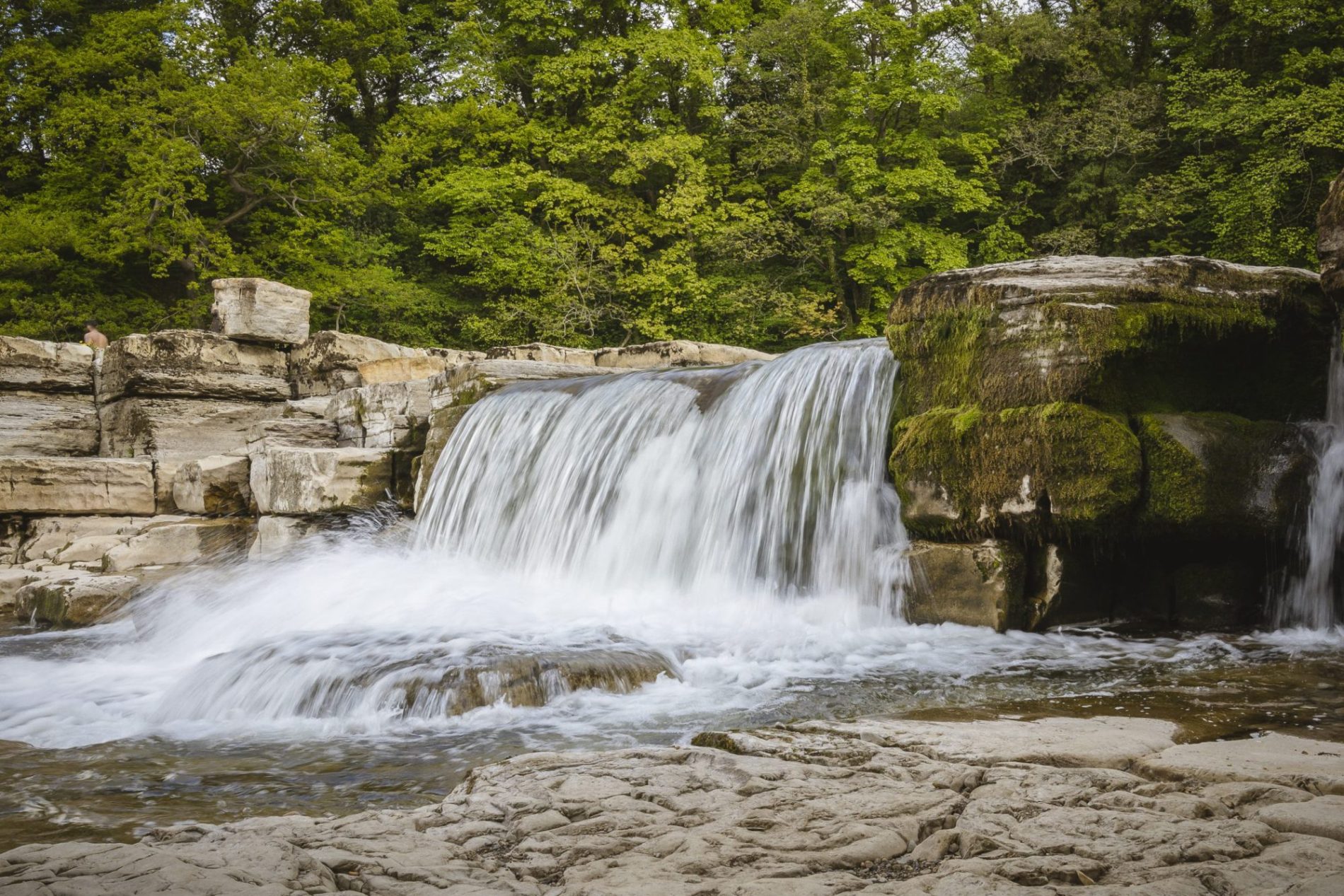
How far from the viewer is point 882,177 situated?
61.5 ft

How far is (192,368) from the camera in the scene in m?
11.8

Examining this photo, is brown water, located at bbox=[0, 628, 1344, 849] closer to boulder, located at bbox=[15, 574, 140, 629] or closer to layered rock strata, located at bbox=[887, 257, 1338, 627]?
layered rock strata, located at bbox=[887, 257, 1338, 627]

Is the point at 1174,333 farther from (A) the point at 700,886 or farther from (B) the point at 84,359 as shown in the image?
(B) the point at 84,359

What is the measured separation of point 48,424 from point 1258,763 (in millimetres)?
13455

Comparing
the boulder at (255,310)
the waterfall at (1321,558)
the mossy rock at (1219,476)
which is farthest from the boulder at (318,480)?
the waterfall at (1321,558)

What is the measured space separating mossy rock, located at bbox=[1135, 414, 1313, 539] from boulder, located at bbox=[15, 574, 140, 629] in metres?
7.99

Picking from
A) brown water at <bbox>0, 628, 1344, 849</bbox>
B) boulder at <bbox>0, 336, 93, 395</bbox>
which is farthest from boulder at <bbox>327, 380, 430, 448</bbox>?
brown water at <bbox>0, 628, 1344, 849</bbox>

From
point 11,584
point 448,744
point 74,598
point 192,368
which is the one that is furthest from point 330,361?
point 448,744

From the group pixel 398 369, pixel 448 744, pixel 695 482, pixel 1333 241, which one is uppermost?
pixel 1333 241

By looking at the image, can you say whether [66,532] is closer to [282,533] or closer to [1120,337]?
[282,533]

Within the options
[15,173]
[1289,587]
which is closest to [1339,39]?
[1289,587]

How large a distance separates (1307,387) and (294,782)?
21.8 ft

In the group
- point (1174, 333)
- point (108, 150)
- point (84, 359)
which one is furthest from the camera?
point (108, 150)

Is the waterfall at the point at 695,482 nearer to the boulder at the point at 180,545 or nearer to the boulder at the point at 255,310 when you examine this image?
the boulder at the point at 180,545
